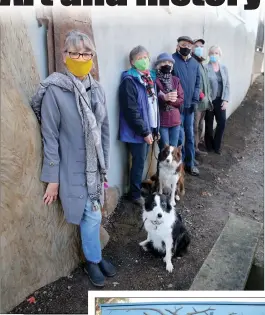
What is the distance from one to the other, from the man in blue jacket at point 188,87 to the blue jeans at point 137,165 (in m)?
0.62

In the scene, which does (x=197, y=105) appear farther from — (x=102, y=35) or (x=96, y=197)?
(x=96, y=197)

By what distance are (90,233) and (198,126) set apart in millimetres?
1931

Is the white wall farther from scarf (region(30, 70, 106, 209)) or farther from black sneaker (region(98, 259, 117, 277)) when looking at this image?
black sneaker (region(98, 259, 117, 277))

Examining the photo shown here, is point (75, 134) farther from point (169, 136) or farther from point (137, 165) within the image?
point (169, 136)

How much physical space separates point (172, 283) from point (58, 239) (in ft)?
2.10

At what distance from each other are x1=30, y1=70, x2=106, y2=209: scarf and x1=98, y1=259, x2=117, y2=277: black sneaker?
1.17ft

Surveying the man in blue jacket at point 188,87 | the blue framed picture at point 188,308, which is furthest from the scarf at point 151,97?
the blue framed picture at point 188,308

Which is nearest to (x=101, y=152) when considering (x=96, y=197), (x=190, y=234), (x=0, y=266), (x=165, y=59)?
(x=96, y=197)

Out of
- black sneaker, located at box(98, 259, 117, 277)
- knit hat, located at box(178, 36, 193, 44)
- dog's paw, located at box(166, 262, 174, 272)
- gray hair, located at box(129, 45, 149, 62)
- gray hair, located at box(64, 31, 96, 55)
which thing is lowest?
dog's paw, located at box(166, 262, 174, 272)

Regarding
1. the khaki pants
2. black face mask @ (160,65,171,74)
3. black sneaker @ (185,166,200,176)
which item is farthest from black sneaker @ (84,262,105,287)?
the khaki pants

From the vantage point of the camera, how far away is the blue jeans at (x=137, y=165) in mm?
2238

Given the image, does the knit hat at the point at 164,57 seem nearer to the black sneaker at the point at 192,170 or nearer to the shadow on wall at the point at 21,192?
the black sneaker at the point at 192,170

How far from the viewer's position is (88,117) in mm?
1373

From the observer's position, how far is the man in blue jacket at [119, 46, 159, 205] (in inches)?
81.2
